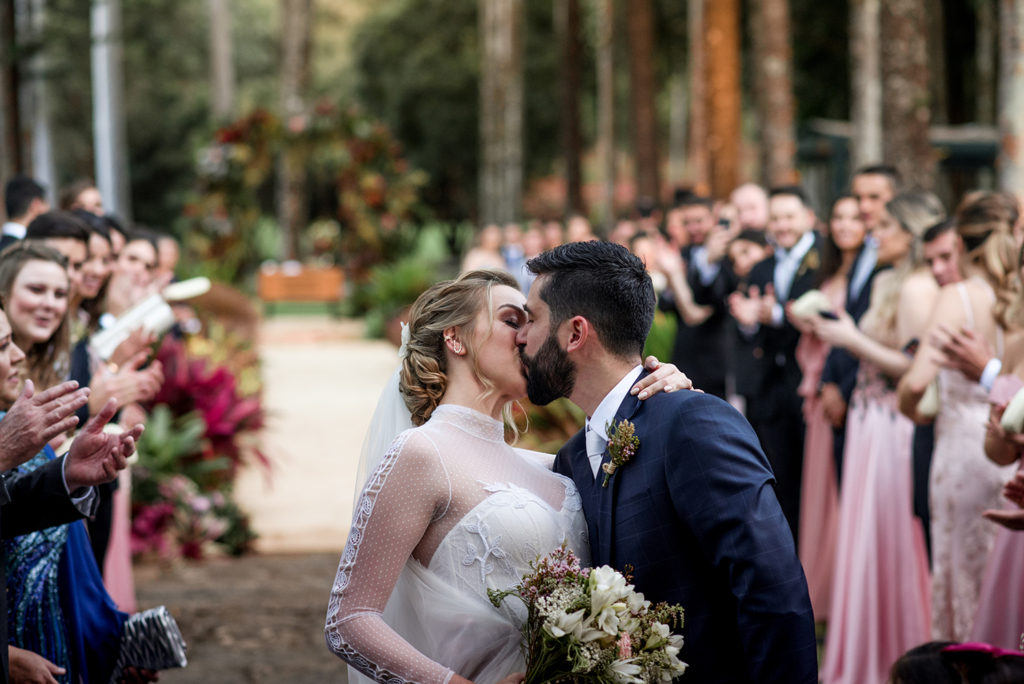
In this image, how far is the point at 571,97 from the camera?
2659cm

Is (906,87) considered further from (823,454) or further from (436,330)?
(436,330)

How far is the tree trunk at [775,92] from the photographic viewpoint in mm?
14656

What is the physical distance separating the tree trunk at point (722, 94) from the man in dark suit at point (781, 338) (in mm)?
10714

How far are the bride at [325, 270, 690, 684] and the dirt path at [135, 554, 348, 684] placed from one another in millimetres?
2891

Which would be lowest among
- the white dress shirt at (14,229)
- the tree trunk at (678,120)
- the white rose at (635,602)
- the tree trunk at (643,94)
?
the white rose at (635,602)

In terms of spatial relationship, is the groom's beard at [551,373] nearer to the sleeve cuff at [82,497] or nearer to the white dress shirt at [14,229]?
the sleeve cuff at [82,497]

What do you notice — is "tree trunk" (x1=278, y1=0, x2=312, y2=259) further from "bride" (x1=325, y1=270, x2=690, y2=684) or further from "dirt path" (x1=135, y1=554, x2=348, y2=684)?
"bride" (x1=325, y1=270, x2=690, y2=684)

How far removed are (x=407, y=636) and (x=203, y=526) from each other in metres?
5.47

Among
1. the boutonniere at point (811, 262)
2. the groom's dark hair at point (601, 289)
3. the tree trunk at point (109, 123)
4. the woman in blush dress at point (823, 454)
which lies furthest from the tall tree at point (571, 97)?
the groom's dark hair at point (601, 289)

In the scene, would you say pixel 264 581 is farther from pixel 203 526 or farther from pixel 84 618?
pixel 84 618

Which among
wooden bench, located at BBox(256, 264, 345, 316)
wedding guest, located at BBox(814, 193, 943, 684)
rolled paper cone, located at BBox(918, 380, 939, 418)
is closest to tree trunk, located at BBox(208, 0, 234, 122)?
wooden bench, located at BBox(256, 264, 345, 316)

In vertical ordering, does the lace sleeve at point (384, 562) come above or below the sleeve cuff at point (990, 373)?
below

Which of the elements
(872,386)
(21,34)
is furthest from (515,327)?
(21,34)

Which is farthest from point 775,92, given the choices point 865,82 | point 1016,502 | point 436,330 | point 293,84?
point 293,84
